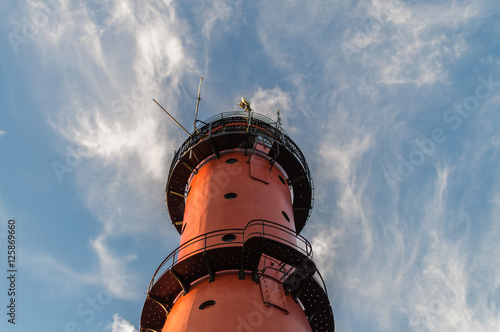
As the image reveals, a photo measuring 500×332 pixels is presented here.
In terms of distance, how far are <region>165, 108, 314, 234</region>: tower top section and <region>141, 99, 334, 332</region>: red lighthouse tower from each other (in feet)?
0.20

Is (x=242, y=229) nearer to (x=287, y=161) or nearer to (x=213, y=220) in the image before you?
(x=213, y=220)

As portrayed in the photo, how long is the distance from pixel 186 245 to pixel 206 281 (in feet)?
8.04

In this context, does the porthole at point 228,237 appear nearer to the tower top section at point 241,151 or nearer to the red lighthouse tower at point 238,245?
the red lighthouse tower at point 238,245

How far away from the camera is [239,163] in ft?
72.4

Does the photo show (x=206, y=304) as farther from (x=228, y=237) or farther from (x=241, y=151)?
(x=241, y=151)

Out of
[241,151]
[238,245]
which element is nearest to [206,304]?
[238,245]

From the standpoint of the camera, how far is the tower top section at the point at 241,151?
75.6 feet

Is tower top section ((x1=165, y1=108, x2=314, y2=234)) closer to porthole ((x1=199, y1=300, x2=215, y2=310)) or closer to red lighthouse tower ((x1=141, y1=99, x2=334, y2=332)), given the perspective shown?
red lighthouse tower ((x1=141, y1=99, x2=334, y2=332))

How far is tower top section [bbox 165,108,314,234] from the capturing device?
75.6 ft

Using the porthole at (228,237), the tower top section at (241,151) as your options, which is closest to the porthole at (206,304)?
the porthole at (228,237)

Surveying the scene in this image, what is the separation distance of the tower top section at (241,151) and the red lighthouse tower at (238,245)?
61 mm

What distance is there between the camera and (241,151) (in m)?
23.0

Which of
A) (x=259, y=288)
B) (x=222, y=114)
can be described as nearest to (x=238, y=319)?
(x=259, y=288)

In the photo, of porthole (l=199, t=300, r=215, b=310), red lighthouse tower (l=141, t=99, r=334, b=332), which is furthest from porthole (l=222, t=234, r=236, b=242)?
porthole (l=199, t=300, r=215, b=310)
